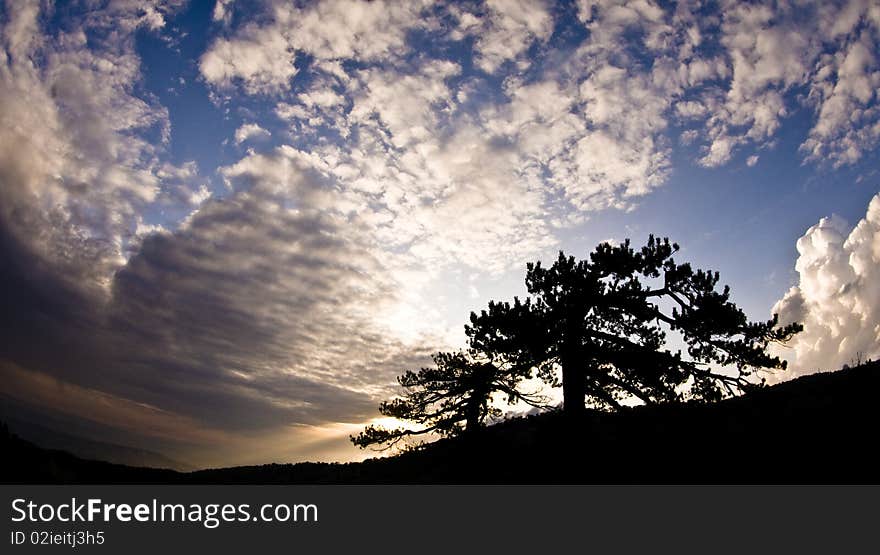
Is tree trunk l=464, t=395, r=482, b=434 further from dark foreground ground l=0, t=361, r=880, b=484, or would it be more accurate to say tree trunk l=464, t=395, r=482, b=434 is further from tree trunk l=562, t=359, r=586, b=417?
tree trunk l=562, t=359, r=586, b=417

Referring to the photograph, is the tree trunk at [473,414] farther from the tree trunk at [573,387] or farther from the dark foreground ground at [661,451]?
the tree trunk at [573,387]

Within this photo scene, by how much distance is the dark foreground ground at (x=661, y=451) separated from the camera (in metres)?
9.96

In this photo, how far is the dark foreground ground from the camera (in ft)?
32.7

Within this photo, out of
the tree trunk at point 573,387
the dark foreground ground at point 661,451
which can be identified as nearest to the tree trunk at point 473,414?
the dark foreground ground at point 661,451

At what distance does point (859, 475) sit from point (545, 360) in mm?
11044

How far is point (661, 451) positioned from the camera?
13289 millimetres

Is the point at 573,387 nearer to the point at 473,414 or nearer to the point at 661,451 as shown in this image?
the point at 661,451

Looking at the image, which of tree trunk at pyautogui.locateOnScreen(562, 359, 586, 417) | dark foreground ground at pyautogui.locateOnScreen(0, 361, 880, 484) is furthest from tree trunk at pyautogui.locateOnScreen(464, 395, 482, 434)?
tree trunk at pyautogui.locateOnScreen(562, 359, 586, 417)

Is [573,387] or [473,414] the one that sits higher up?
[573,387]

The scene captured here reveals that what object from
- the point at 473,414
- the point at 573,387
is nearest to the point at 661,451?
the point at 573,387
